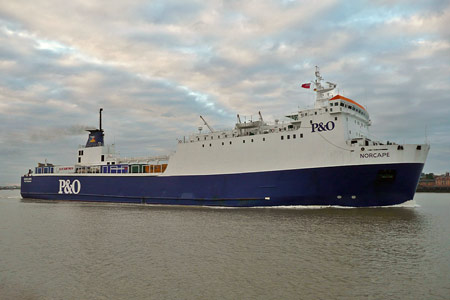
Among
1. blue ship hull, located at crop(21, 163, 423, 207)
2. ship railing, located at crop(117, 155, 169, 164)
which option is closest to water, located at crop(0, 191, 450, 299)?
blue ship hull, located at crop(21, 163, 423, 207)

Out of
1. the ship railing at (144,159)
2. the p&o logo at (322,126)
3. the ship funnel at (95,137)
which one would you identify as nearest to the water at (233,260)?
the p&o logo at (322,126)

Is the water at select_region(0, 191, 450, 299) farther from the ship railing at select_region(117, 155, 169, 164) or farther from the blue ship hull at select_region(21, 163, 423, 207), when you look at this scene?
the ship railing at select_region(117, 155, 169, 164)

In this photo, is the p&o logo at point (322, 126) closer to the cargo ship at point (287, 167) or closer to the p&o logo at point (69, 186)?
the cargo ship at point (287, 167)

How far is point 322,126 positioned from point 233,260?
14356 millimetres

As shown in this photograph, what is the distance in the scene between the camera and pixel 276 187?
2230 centimetres

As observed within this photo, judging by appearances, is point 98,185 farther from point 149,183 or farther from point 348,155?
point 348,155

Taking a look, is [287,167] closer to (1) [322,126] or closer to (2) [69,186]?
(1) [322,126]

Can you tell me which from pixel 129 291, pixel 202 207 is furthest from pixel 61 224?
pixel 129 291

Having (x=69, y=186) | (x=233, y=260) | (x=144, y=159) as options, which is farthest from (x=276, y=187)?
(x=69, y=186)

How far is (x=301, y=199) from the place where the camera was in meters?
21.3

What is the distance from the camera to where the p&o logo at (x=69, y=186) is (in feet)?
112

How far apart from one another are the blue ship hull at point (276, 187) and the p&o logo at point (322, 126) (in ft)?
8.98

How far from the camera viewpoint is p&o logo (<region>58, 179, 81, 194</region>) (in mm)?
34112

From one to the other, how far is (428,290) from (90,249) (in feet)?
33.7
